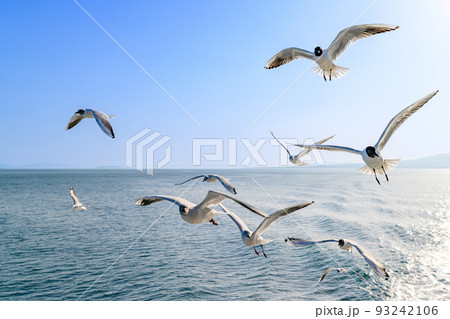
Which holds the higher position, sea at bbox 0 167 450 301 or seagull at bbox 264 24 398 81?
seagull at bbox 264 24 398 81

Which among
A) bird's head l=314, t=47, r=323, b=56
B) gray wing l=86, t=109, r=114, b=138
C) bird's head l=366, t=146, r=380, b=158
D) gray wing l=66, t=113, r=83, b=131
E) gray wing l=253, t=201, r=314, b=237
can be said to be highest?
bird's head l=314, t=47, r=323, b=56

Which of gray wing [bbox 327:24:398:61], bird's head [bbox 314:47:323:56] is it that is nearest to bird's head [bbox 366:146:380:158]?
gray wing [bbox 327:24:398:61]

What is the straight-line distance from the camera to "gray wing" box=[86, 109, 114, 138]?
18.2 ft

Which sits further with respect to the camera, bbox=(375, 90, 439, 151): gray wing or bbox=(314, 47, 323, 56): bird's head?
bbox=(314, 47, 323, 56): bird's head

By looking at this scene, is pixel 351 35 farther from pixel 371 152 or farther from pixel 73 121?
pixel 73 121

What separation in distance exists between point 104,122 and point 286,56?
5.43 m

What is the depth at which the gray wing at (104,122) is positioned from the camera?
5.56 m

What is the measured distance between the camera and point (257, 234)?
5168 mm

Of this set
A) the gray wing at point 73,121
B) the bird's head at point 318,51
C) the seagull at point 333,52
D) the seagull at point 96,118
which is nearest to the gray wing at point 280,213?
the seagull at point 96,118

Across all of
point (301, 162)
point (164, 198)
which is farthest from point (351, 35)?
point (164, 198)

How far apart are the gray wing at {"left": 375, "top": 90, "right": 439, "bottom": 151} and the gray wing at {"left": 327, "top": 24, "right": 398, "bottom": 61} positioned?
185 centimetres

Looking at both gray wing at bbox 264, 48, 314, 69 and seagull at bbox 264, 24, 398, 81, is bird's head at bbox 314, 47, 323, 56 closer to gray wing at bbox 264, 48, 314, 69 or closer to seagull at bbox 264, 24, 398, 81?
seagull at bbox 264, 24, 398, 81
